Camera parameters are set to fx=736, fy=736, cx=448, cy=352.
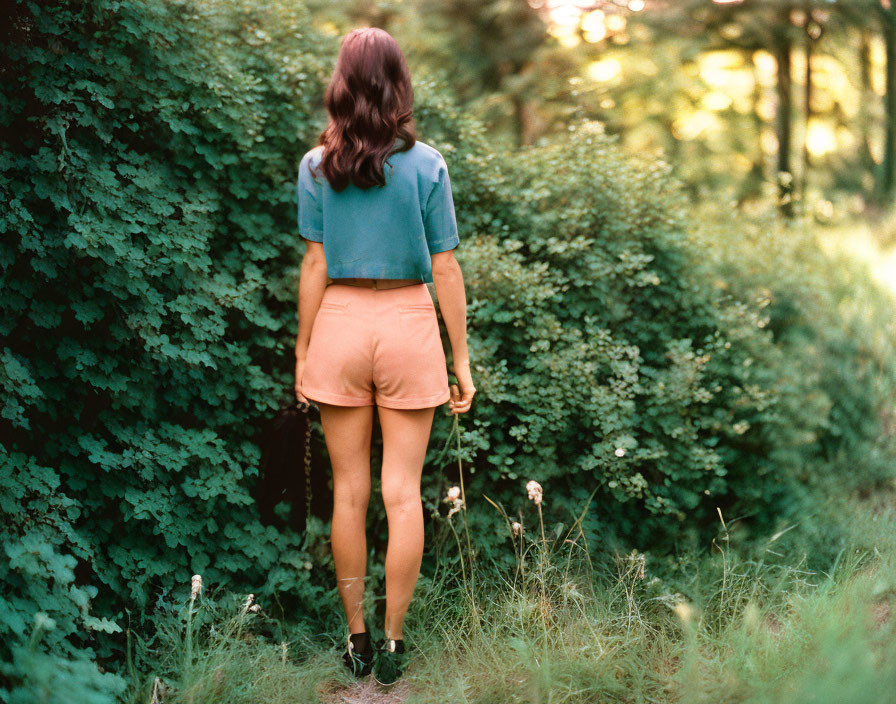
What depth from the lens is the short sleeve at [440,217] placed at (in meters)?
2.89

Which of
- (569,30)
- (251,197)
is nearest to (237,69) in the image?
(251,197)


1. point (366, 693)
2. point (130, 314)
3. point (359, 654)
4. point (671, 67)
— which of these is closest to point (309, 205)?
point (130, 314)

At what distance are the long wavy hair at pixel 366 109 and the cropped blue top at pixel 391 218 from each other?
0.06 m

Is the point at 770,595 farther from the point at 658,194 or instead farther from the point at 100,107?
the point at 100,107

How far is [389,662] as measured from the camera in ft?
9.64

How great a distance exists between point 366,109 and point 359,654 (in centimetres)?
217

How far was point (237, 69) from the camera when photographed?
364cm

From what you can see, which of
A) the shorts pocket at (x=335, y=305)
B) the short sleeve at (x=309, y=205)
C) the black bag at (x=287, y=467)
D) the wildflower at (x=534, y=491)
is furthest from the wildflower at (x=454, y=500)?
the short sleeve at (x=309, y=205)

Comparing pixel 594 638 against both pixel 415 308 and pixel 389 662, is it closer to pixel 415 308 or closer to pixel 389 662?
pixel 389 662

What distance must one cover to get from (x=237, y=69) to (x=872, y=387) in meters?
4.57

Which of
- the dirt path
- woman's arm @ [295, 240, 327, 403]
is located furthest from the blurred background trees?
the dirt path

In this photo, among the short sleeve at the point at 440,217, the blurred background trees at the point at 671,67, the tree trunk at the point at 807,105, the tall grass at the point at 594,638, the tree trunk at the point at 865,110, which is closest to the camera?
the tall grass at the point at 594,638

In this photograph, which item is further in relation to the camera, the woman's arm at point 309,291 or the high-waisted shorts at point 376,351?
the woman's arm at point 309,291

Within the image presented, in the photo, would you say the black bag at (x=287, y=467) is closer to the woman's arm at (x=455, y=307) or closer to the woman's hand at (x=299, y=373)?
the woman's hand at (x=299, y=373)
